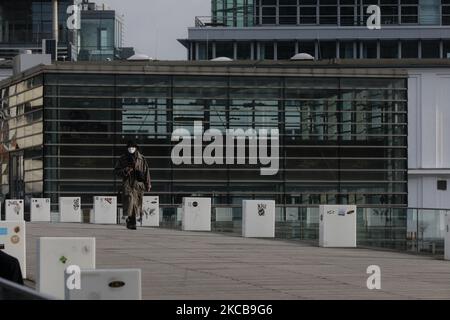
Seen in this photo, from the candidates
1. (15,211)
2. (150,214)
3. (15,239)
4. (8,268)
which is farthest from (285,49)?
(8,268)

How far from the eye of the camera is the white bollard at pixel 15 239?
16234mm

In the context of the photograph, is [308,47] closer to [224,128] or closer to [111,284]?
[224,128]

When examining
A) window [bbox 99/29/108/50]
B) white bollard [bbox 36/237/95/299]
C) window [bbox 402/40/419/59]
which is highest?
window [bbox 99/29/108/50]

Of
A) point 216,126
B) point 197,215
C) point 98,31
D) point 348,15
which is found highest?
point 98,31

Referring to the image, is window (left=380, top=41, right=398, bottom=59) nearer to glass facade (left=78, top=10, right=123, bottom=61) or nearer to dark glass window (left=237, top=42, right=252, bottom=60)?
dark glass window (left=237, top=42, right=252, bottom=60)

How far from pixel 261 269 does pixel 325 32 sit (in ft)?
302

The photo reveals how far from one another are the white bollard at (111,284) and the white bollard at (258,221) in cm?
2099

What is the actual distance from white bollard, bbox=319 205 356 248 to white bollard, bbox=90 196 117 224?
17.0 meters

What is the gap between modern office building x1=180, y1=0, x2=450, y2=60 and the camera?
107500mm

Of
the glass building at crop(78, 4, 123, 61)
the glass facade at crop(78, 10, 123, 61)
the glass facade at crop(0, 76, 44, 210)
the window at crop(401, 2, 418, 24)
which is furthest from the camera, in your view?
the glass facade at crop(78, 10, 123, 61)

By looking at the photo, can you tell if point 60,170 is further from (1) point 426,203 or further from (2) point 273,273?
(2) point 273,273

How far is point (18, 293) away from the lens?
7.19 meters

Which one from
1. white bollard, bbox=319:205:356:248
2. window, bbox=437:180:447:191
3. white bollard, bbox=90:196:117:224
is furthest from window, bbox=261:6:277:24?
white bollard, bbox=319:205:356:248

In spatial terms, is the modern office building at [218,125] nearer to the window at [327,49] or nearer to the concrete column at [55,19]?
the window at [327,49]
